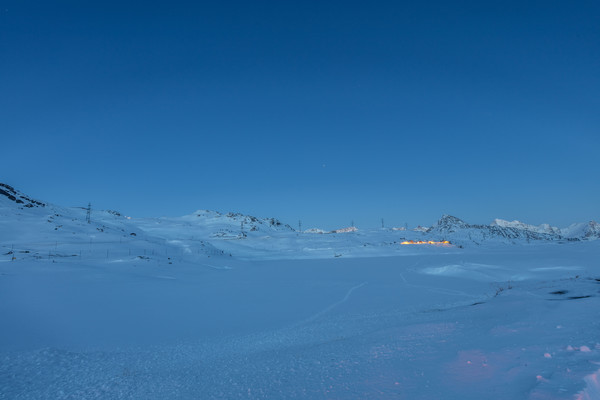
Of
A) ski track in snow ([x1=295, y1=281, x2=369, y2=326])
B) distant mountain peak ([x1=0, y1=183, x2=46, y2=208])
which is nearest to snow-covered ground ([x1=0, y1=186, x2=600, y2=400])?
ski track in snow ([x1=295, y1=281, x2=369, y2=326])

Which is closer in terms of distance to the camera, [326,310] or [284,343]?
[284,343]

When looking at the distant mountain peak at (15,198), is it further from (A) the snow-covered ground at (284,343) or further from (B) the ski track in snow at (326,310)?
(B) the ski track in snow at (326,310)

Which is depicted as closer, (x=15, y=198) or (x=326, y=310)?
(x=326, y=310)

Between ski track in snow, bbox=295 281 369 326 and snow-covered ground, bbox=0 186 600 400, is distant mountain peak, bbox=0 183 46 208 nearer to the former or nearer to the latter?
snow-covered ground, bbox=0 186 600 400

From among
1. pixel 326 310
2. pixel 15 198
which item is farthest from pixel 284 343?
pixel 15 198

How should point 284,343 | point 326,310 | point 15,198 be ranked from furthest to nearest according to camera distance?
1. point 15,198
2. point 326,310
3. point 284,343

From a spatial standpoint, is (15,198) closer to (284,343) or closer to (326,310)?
(326,310)

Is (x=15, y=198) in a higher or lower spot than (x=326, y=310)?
higher

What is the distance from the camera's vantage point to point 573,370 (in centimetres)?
457

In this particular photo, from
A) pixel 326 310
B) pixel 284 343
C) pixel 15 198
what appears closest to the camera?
pixel 284 343

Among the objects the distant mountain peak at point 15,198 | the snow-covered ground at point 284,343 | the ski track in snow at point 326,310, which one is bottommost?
the ski track in snow at point 326,310

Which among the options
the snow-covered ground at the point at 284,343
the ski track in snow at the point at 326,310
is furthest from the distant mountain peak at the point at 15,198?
the ski track in snow at the point at 326,310

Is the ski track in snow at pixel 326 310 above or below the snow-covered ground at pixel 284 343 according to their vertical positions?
below

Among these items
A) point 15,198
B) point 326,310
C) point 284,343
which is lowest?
point 326,310
